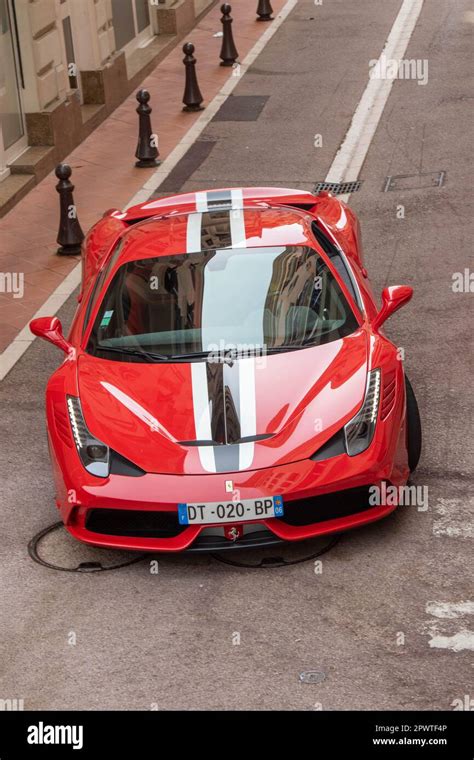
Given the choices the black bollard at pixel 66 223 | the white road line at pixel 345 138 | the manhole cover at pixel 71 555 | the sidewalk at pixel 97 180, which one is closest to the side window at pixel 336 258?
the manhole cover at pixel 71 555

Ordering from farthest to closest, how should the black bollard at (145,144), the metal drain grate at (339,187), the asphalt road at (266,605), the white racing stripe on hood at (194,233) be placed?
the black bollard at (145,144) → the metal drain grate at (339,187) → the white racing stripe on hood at (194,233) → the asphalt road at (266,605)

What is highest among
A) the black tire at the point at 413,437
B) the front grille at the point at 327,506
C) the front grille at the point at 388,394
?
the front grille at the point at 388,394

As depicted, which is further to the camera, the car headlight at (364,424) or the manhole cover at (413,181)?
the manhole cover at (413,181)

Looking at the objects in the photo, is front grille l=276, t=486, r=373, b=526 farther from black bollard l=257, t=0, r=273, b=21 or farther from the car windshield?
black bollard l=257, t=0, r=273, b=21

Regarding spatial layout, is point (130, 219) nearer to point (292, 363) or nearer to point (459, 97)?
point (292, 363)

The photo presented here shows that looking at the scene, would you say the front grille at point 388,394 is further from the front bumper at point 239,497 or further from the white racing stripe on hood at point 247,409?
A: the white racing stripe on hood at point 247,409

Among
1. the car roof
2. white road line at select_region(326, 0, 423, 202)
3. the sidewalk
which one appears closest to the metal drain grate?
white road line at select_region(326, 0, 423, 202)

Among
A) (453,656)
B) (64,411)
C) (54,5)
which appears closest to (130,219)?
(64,411)

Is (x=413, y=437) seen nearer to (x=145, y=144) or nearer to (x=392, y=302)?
(x=392, y=302)

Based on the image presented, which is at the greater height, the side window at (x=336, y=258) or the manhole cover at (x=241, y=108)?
the side window at (x=336, y=258)

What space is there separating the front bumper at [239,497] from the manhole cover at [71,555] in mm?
200

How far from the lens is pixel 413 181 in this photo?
14516 mm

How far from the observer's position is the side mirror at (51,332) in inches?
318

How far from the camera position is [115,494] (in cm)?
691
